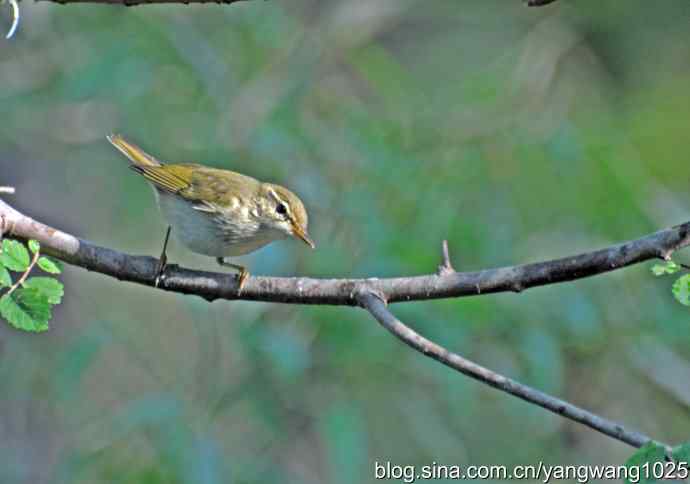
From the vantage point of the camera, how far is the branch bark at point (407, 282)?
2.40 m

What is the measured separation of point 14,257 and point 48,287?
0.14 m

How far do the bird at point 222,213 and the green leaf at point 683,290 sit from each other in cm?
211

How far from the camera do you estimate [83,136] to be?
745 centimetres

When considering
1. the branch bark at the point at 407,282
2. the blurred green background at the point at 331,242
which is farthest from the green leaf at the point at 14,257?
the blurred green background at the point at 331,242

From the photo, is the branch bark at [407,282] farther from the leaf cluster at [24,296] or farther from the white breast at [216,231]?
the white breast at [216,231]

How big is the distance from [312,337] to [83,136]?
355 cm

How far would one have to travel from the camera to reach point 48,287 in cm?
253

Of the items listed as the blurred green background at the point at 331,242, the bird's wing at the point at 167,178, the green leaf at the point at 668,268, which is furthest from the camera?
the blurred green background at the point at 331,242

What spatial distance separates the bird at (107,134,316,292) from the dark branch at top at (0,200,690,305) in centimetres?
98

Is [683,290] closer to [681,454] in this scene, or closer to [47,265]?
[681,454]

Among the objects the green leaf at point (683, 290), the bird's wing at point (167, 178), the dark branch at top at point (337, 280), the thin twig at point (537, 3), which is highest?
the thin twig at point (537, 3)

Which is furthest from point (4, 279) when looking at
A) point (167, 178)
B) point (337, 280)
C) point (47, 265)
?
point (167, 178)

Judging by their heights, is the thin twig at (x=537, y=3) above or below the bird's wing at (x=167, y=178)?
above

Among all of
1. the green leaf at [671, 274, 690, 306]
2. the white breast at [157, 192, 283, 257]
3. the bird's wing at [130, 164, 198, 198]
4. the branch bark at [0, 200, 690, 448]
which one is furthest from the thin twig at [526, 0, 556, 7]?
the bird's wing at [130, 164, 198, 198]
